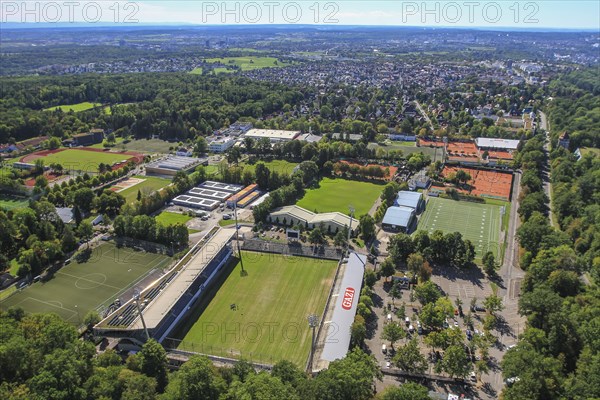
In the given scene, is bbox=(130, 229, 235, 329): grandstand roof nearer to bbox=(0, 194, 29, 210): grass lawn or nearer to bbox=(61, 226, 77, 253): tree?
bbox=(61, 226, 77, 253): tree

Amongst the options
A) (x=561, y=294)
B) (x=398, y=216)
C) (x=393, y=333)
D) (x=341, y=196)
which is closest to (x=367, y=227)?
(x=398, y=216)

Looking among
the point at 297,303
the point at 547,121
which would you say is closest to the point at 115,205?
the point at 297,303

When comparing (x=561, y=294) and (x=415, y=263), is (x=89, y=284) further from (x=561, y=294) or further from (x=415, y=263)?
(x=561, y=294)

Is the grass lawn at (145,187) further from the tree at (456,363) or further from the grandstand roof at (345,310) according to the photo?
the tree at (456,363)

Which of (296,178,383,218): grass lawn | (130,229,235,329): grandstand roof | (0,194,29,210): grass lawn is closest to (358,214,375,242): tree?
(296,178,383,218): grass lawn

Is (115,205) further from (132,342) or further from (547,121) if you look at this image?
(547,121)

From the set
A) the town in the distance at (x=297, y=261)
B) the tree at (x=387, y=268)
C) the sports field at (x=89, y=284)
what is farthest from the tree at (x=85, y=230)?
the tree at (x=387, y=268)
